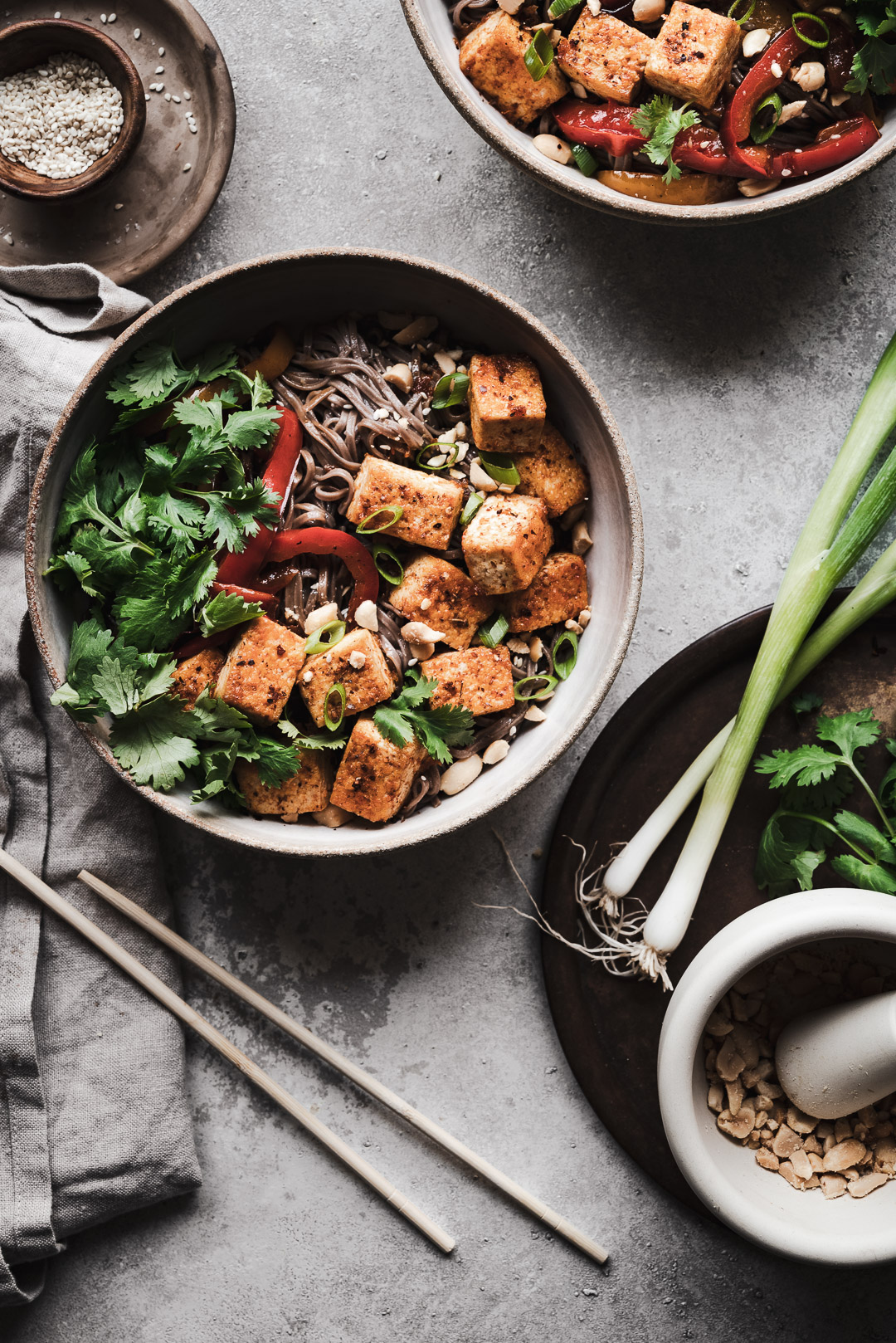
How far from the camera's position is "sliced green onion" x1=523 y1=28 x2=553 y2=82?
2.52 m

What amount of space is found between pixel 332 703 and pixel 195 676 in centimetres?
36

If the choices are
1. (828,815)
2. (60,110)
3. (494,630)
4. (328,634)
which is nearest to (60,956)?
(328,634)

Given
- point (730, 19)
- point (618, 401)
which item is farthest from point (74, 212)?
point (730, 19)

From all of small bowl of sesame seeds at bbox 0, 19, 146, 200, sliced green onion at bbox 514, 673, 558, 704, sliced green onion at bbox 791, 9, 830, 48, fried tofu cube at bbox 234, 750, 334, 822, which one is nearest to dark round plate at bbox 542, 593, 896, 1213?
sliced green onion at bbox 514, 673, 558, 704

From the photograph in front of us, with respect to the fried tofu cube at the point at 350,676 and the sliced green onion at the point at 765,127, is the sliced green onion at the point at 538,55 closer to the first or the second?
the sliced green onion at the point at 765,127

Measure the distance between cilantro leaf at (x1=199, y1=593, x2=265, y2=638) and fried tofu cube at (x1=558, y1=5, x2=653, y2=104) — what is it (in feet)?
5.72

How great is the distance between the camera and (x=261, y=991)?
115 inches

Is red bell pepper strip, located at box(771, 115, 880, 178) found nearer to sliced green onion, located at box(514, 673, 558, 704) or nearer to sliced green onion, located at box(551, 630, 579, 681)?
sliced green onion, located at box(551, 630, 579, 681)

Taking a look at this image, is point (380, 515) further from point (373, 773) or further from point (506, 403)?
point (373, 773)

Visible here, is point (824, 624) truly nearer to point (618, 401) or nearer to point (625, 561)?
point (625, 561)

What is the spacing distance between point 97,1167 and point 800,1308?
2.23 metres

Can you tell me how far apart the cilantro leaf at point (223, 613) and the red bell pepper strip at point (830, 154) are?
6.24ft

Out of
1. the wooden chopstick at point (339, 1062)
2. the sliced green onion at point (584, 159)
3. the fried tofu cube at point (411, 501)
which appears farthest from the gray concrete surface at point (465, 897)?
the fried tofu cube at point (411, 501)

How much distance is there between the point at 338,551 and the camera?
2.53 meters
